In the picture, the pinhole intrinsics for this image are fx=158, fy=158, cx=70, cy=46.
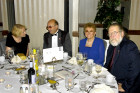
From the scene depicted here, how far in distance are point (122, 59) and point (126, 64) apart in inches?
3.3

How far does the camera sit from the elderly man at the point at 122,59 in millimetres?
2029

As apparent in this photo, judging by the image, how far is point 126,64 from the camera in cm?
215

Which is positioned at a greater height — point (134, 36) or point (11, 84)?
point (134, 36)

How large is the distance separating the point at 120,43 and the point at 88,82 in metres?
0.89

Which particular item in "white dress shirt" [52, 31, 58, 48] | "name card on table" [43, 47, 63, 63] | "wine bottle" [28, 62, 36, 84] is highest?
"white dress shirt" [52, 31, 58, 48]

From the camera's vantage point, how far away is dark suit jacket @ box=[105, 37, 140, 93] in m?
2.03

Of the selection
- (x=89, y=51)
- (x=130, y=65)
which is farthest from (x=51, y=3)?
(x=130, y=65)

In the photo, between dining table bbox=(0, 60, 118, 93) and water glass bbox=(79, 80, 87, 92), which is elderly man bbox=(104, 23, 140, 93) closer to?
dining table bbox=(0, 60, 118, 93)

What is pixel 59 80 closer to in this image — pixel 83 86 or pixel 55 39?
pixel 83 86

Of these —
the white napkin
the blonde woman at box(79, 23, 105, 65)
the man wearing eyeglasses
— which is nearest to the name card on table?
the white napkin

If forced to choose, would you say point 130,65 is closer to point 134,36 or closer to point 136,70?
point 136,70

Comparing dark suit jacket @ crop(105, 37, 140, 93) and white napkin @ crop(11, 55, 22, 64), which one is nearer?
dark suit jacket @ crop(105, 37, 140, 93)

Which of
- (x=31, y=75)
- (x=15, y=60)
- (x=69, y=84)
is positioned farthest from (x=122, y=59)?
(x=15, y=60)

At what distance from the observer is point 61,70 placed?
207 cm
